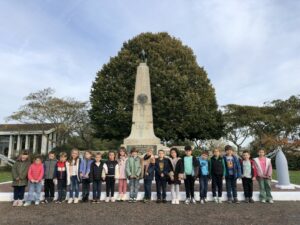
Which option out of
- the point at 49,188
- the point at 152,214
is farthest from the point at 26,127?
the point at 152,214

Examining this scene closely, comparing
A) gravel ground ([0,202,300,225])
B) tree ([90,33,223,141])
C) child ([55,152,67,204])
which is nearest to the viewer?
gravel ground ([0,202,300,225])

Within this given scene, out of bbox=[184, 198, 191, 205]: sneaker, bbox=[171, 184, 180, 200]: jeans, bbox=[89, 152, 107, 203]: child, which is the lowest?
bbox=[184, 198, 191, 205]: sneaker

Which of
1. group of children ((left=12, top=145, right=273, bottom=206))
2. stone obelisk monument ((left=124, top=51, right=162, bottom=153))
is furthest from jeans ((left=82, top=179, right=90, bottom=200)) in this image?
stone obelisk monument ((left=124, top=51, right=162, bottom=153))

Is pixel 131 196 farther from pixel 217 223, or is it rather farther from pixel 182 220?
pixel 217 223

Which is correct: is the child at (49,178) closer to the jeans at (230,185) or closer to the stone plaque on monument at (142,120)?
the jeans at (230,185)

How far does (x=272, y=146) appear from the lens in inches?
1253

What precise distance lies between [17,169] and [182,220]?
16.5ft

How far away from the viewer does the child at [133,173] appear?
8508 mm

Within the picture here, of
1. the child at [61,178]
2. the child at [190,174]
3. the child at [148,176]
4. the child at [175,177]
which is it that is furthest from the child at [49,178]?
the child at [190,174]

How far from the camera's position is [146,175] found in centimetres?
857

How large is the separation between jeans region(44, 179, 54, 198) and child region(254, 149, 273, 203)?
6177 mm

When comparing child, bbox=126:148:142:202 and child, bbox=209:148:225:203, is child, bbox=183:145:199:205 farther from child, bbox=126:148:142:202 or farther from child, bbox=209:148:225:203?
child, bbox=126:148:142:202

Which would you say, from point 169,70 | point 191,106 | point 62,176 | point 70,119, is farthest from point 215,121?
point 62,176

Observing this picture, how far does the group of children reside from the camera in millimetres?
8273
